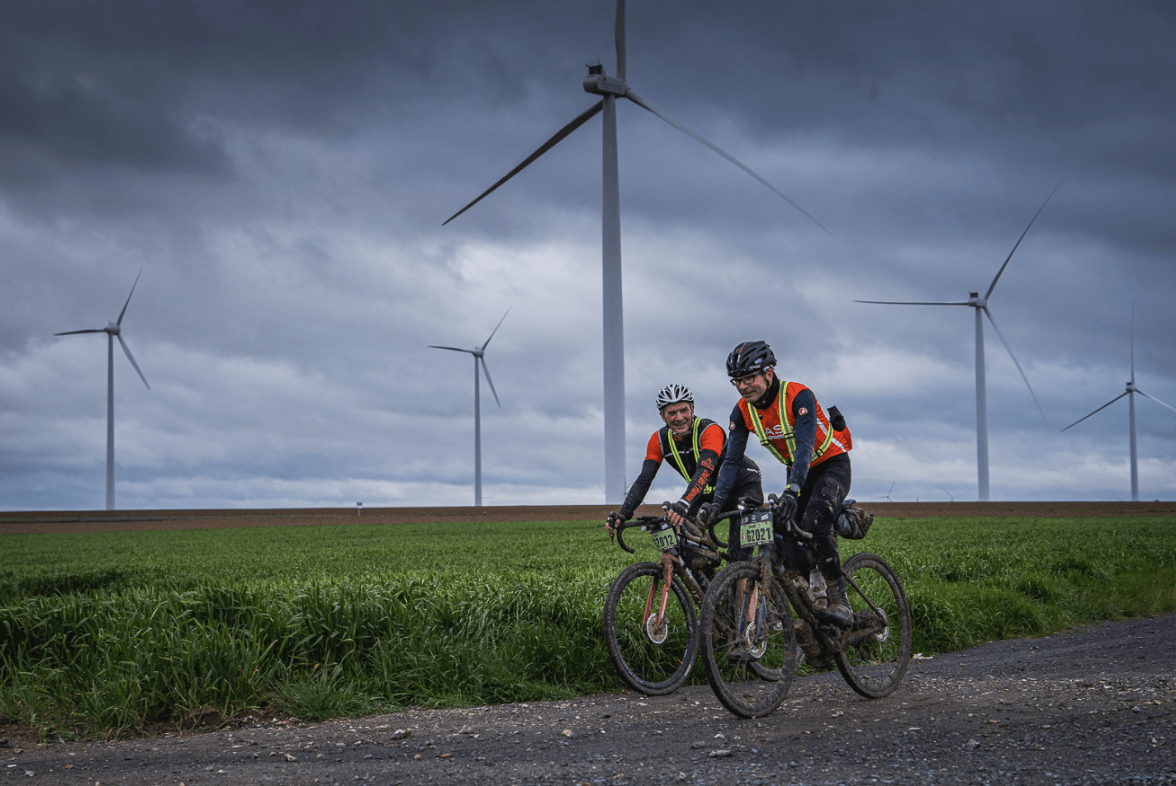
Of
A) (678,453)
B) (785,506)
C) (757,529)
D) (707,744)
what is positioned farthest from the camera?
(678,453)

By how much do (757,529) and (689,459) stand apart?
187 cm

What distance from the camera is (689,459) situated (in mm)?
8633

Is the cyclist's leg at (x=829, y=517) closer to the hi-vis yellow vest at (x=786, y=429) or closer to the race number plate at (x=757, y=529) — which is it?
the hi-vis yellow vest at (x=786, y=429)

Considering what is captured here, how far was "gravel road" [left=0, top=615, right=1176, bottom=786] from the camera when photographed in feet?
17.5

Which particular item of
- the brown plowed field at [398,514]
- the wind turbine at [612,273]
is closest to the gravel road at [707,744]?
the wind turbine at [612,273]

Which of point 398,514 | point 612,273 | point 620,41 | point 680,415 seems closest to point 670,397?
point 680,415

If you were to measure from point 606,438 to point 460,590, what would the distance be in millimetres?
31131

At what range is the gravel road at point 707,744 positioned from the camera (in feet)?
17.5

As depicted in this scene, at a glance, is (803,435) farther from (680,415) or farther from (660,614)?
(660,614)

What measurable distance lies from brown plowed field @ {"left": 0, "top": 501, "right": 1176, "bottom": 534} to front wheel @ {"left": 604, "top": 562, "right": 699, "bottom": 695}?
146 feet

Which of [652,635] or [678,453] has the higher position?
[678,453]

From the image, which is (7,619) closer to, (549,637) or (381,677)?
(381,677)

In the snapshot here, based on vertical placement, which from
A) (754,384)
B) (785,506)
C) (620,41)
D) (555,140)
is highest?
(620,41)

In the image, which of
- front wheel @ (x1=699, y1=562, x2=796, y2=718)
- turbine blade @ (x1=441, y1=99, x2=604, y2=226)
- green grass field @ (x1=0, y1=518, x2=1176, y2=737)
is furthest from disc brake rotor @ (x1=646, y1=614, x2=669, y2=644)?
turbine blade @ (x1=441, y1=99, x2=604, y2=226)
